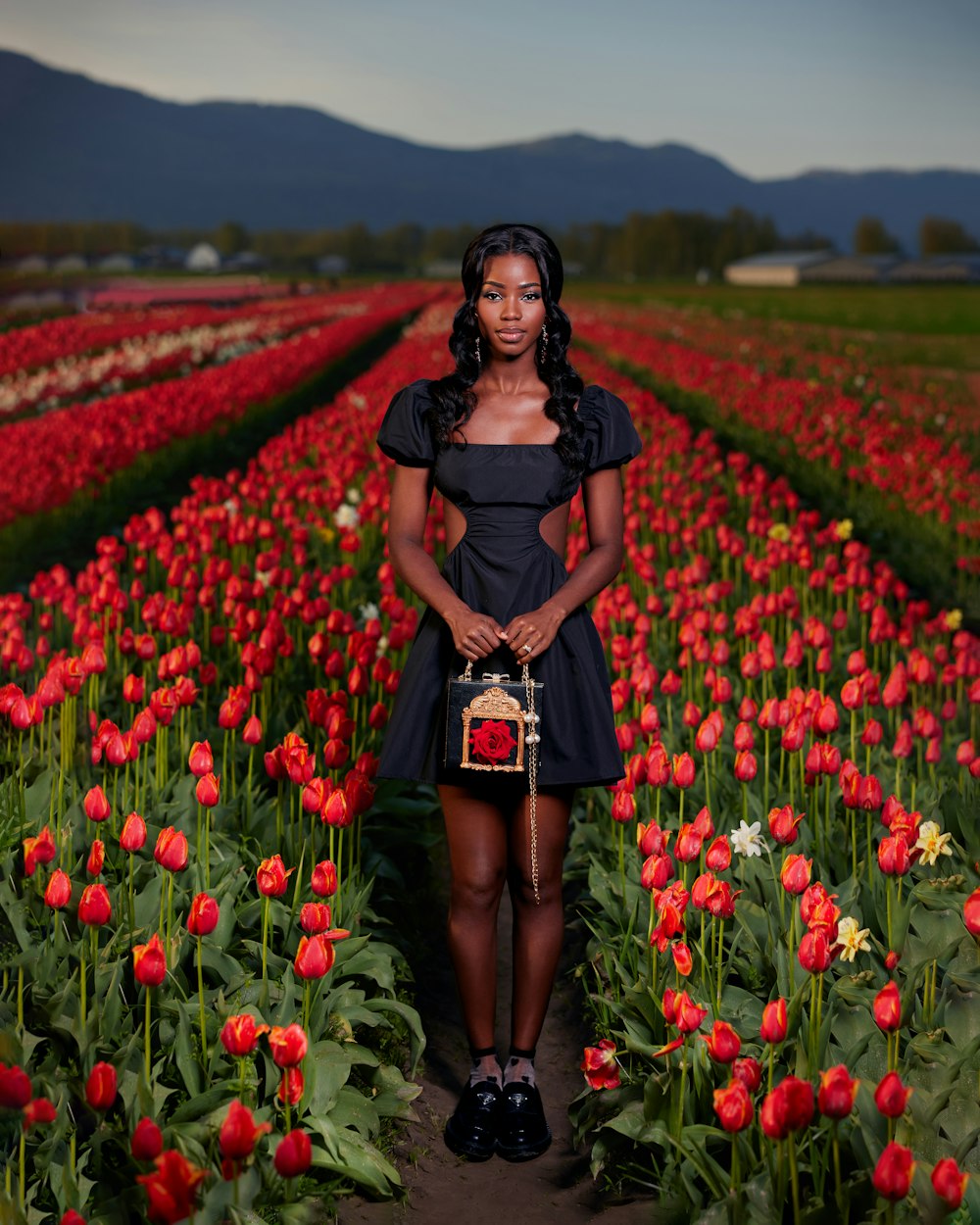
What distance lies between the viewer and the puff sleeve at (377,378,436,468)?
3.76 m

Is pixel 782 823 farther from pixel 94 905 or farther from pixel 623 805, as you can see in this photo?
pixel 94 905

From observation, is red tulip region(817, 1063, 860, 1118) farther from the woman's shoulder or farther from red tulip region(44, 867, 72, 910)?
the woman's shoulder

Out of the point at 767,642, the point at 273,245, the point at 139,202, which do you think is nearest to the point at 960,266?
the point at 273,245

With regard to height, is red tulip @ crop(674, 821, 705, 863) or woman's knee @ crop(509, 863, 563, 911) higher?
red tulip @ crop(674, 821, 705, 863)

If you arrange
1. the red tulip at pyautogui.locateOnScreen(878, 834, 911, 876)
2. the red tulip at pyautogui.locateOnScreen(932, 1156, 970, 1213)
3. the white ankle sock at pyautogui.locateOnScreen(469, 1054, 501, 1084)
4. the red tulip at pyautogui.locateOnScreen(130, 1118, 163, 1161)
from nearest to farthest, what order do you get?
the red tulip at pyautogui.locateOnScreen(932, 1156, 970, 1213), the red tulip at pyautogui.locateOnScreen(130, 1118, 163, 1161), the red tulip at pyautogui.locateOnScreen(878, 834, 911, 876), the white ankle sock at pyautogui.locateOnScreen(469, 1054, 501, 1084)

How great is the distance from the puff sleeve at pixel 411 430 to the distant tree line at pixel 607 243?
46136 millimetres

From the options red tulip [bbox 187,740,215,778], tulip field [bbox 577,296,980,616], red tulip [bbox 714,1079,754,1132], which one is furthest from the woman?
tulip field [bbox 577,296,980,616]

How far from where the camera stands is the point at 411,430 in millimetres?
3762

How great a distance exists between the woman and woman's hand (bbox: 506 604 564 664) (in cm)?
2

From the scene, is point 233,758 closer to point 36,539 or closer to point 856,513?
point 36,539

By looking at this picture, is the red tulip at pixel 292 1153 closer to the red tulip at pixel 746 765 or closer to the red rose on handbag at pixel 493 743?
the red rose on handbag at pixel 493 743

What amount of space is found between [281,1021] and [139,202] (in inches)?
7353

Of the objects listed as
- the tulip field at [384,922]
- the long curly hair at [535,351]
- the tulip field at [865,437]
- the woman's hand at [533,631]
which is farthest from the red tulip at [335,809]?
the tulip field at [865,437]

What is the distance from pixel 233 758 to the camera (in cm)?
504
